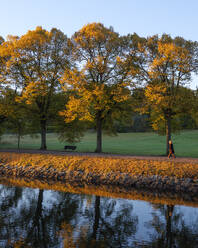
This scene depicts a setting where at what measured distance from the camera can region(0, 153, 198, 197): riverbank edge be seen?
62.7 ft

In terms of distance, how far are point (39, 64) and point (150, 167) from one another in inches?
921

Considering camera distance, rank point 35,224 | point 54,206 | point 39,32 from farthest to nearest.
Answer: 1. point 39,32
2. point 54,206
3. point 35,224

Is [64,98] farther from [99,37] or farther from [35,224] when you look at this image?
[35,224]

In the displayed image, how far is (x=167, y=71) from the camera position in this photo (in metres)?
32.0

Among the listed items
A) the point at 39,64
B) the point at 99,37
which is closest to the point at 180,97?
the point at 99,37

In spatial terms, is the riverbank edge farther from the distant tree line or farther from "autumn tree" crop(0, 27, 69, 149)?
"autumn tree" crop(0, 27, 69, 149)

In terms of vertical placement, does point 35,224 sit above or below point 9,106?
below

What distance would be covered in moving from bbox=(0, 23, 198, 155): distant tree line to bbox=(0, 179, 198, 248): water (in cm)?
1656

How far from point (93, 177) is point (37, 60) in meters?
21.6

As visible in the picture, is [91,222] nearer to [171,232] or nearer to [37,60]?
[171,232]

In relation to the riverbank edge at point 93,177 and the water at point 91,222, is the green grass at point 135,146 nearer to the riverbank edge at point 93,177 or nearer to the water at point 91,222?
the riverbank edge at point 93,177

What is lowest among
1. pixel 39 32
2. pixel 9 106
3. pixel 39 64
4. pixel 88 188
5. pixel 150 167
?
pixel 88 188

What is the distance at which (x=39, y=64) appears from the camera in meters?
37.4

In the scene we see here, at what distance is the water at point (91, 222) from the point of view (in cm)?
993
